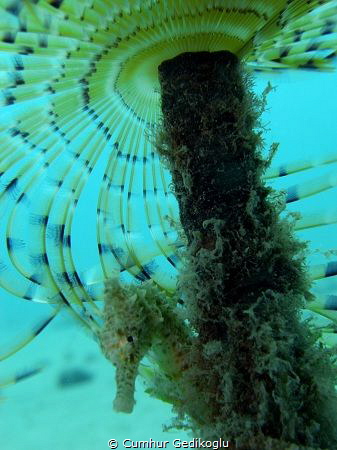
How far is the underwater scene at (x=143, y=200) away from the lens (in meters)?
1.95

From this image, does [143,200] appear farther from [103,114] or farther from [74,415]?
[74,415]

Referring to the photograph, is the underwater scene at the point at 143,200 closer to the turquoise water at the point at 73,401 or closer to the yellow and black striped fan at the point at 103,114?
the yellow and black striped fan at the point at 103,114

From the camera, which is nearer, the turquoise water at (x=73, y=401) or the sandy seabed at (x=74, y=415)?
the turquoise water at (x=73, y=401)

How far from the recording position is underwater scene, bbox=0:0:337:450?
6.40 ft

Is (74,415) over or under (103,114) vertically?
under

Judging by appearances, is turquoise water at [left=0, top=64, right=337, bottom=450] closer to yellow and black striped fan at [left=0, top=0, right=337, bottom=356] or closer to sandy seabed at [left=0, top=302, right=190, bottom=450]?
sandy seabed at [left=0, top=302, right=190, bottom=450]

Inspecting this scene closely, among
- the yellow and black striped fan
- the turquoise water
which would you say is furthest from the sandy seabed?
the yellow and black striped fan

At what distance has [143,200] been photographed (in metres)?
3.45

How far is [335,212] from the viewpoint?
2.58 m

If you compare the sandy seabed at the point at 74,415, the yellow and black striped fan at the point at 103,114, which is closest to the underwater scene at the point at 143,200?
the yellow and black striped fan at the point at 103,114

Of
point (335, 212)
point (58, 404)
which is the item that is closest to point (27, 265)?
point (335, 212)

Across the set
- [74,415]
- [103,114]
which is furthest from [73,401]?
[103,114]

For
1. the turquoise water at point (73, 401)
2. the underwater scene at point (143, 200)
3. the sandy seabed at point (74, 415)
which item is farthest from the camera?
the sandy seabed at point (74, 415)

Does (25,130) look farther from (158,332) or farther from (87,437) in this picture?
(87,437)
